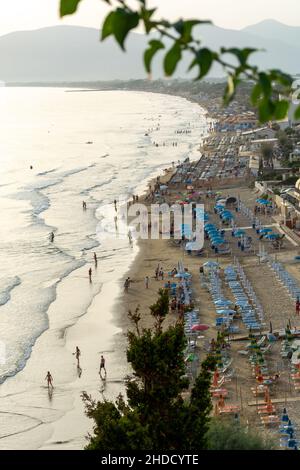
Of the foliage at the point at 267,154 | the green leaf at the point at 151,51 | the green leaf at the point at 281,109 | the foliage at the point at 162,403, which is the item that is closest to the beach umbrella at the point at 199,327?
the foliage at the point at 162,403

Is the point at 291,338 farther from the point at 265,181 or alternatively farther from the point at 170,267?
the point at 265,181

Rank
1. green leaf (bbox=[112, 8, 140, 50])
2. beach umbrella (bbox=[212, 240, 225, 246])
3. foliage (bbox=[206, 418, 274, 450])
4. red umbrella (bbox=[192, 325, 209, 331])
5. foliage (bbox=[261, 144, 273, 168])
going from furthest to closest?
foliage (bbox=[261, 144, 273, 168]), beach umbrella (bbox=[212, 240, 225, 246]), red umbrella (bbox=[192, 325, 209, 331]), foliage (bbox=[206, 418, 274, 450]), green leaf (bbox=[112, 8, 140, 50])

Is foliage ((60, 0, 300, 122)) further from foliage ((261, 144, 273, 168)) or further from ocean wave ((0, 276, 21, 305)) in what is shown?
foliage ((261, 144, 273, 168))

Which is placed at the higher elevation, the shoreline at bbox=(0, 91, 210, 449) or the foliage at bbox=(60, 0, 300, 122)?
the foliage at bbox=(60, 0, 300, 122)

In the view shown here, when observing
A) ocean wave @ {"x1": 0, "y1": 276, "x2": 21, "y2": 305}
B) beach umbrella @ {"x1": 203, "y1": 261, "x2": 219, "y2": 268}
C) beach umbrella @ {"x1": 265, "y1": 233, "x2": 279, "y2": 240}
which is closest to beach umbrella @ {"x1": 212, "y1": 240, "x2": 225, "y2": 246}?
beach umbrella @ {"x1": 265, "y1": 233, "x2": 279, "y2": 240}

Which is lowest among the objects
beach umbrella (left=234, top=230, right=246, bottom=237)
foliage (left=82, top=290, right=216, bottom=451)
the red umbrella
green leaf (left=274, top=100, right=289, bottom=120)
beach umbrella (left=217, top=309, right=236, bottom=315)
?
beach umbrella (left=234, top=230, right=246, bottom=237)

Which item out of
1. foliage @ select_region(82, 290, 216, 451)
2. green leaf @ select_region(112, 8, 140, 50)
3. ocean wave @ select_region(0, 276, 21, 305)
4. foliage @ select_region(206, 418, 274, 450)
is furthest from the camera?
ocean wave @ select_region(0, 276, 21, 305)

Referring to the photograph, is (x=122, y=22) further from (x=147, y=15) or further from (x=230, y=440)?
(x=230, y=440)
